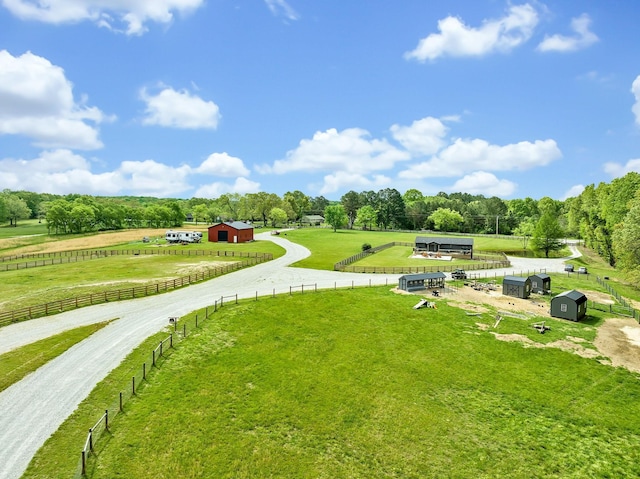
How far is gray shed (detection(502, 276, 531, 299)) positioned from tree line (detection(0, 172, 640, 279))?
3572cm

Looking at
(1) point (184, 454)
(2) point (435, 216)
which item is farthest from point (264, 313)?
(2) point (435, 216)

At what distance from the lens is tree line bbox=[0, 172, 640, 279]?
7456 centimetres

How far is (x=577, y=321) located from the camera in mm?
33344

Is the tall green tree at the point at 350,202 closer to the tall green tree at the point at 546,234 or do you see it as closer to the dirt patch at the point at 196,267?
the tall green tree at the point at 546,234

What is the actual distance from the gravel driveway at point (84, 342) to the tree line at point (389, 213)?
58532 millimetres

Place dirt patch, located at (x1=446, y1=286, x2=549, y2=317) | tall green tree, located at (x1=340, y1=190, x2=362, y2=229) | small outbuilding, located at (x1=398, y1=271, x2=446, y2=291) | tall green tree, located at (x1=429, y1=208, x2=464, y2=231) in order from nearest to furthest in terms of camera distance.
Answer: dirt patch, located at (x1=446, y1=286, x2=549, y2=317)
small outbuilding, located at (x1=398, y1=271, x2=446, y2=291)
tall green tree, located at (x1=429, y1=208, x2=464, y2=231)
tall green tree, located at (x1=340, y1=190, x2=362, y2=229)

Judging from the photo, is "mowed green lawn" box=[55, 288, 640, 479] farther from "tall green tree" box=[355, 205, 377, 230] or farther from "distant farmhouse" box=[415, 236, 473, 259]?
"tall green tree" box=[355, 205, 377, 230]

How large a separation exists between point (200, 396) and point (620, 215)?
267 feet

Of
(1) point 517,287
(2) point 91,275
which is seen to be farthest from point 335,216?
(2) point 91,275

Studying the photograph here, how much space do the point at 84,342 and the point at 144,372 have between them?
729 cm

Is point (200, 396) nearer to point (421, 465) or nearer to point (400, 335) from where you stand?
point (421, 465)

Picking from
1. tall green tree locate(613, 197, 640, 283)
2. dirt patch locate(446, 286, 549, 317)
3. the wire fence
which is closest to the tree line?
tall green tree locate(613, 197, 640, 283)

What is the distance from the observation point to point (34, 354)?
22.5 meters

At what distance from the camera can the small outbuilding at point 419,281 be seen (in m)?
42.3
